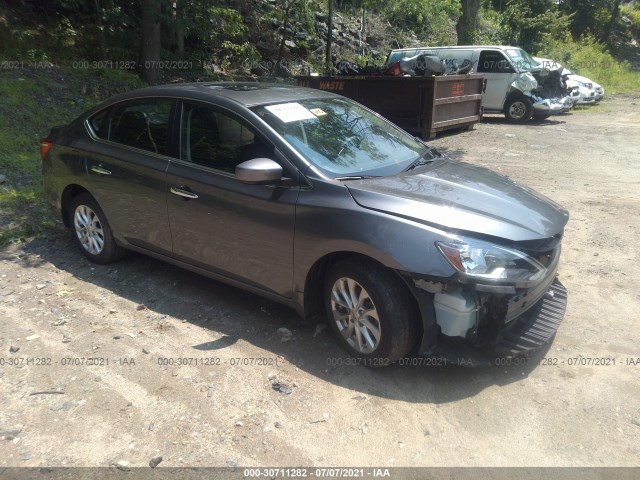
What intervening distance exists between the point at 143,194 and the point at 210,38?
37.3 ft

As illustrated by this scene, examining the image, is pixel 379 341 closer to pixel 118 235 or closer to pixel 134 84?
pixel 118 235

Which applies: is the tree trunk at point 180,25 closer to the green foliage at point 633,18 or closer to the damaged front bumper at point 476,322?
the damaged front bumper at point 476,322

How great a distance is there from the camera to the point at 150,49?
12.9 metres

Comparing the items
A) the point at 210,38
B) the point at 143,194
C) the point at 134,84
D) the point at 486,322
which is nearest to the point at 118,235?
the point at 143,194

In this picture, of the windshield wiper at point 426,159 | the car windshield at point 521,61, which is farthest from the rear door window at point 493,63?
the windshield wiper at point 426,159

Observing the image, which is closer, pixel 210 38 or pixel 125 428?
pixel 125 428

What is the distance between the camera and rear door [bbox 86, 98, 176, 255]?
459 centimetres

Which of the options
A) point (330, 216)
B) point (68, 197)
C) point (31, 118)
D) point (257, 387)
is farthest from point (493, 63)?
point (257, 387)

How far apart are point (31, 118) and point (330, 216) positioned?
8.05m

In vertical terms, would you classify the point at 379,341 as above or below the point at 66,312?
above

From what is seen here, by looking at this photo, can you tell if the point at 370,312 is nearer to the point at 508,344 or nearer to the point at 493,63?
the point at 508,344

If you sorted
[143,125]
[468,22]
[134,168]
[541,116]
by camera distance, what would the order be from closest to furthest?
[134,168] → [143,125] → [541,116] → [468,22]

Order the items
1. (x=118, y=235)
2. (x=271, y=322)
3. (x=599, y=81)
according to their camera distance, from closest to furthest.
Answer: (x=271, y=322), (x=118, y=235), (x=599, y=81)

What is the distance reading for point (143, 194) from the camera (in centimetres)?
467
